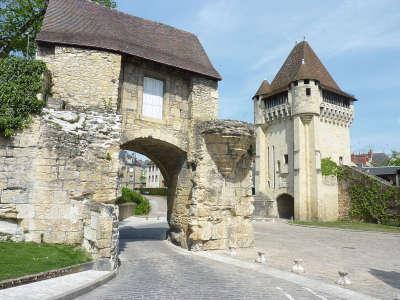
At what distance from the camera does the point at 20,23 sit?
867 inches

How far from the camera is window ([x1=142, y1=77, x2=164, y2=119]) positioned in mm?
13648

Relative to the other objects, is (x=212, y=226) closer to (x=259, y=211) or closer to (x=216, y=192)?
(x=216, y=192)

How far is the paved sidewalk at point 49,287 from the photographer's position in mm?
6055

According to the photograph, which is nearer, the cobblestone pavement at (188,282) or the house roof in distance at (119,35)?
the cobblestone pavement at (188,282)

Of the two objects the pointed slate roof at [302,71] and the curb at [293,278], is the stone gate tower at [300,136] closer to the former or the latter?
the pointed slate roof at [302,71]

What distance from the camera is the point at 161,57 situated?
13719 millimetres

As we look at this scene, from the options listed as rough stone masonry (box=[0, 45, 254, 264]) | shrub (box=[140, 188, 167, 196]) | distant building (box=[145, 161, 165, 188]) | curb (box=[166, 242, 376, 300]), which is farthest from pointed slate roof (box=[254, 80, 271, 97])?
distant building (box=[145, 161, 165, 188])

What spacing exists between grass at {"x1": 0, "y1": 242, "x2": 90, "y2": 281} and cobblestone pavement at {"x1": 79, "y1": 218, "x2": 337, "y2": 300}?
1257 millimetres

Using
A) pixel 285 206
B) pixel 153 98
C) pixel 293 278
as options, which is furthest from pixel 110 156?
pixel 285 206

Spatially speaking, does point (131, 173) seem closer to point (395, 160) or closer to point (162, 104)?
point (395, 160)

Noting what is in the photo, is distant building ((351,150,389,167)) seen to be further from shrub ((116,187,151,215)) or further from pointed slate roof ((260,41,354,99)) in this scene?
shrub ((116,187,151,215))

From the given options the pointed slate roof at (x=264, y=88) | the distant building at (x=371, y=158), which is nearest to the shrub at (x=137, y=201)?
the pointed slate roof at (x=264, y=88)

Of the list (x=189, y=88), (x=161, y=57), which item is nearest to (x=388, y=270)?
(x=189, y=88)

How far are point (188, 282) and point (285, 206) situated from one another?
31252 mm
